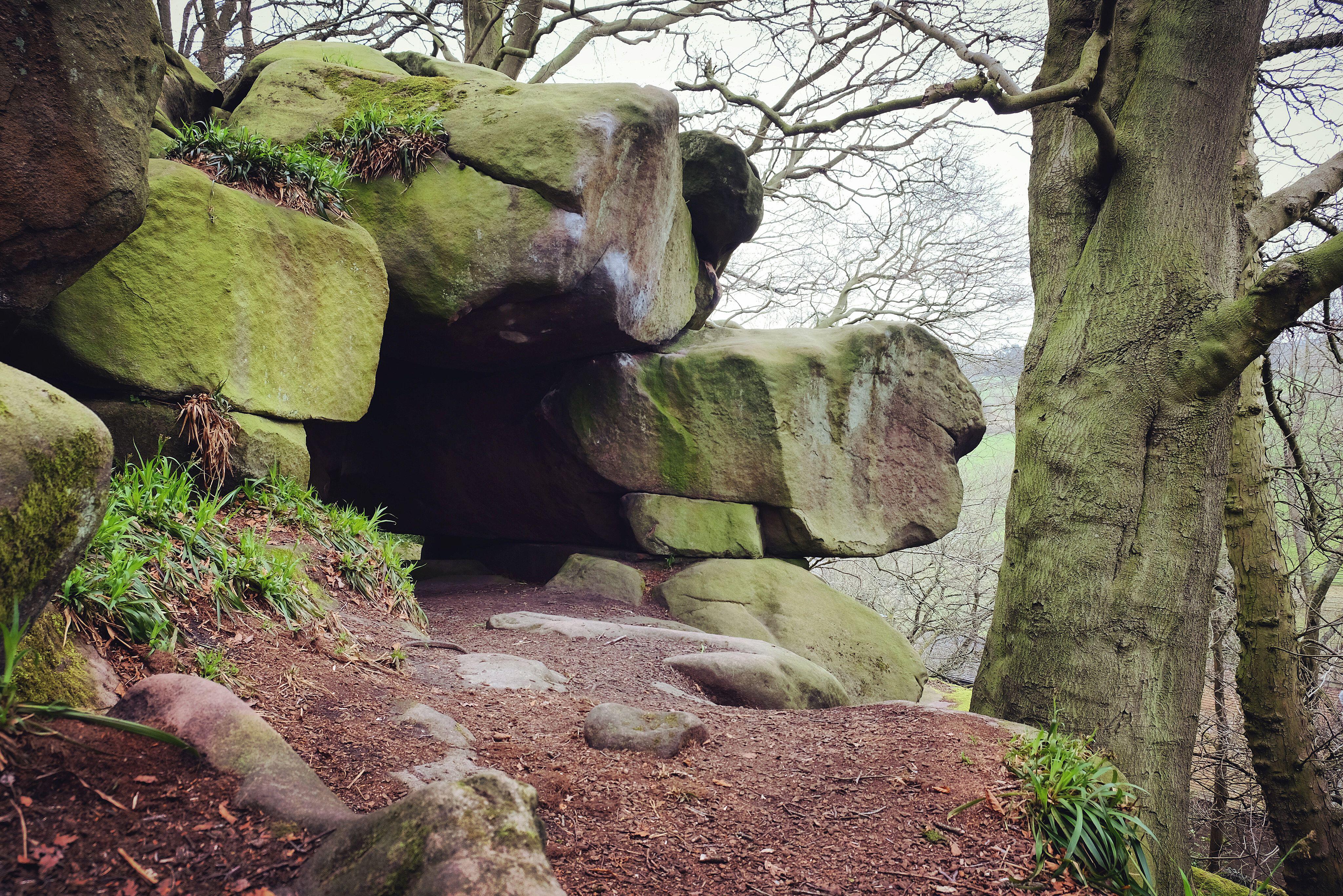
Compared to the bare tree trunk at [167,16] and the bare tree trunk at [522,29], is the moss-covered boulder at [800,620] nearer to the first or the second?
the bare tree trunk at [522,29]

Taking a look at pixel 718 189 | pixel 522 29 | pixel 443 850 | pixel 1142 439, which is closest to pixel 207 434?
pixel 443 850

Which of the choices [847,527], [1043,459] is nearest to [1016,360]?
[847,527]

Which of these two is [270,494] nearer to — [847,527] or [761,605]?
[761,605]

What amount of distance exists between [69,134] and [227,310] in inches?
70.9

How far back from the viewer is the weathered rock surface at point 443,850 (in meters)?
1.32

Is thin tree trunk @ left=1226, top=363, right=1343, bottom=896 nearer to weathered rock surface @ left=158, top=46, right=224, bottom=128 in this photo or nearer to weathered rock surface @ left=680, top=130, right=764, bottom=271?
weathered rock surface @ left=680, top=130, right=764, bottom=271

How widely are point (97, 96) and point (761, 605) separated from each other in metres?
5.95

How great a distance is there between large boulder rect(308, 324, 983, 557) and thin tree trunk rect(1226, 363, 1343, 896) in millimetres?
3081

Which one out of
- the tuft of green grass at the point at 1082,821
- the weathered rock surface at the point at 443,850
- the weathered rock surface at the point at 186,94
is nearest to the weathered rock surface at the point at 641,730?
the tuft of green grass at the point at 1082,821

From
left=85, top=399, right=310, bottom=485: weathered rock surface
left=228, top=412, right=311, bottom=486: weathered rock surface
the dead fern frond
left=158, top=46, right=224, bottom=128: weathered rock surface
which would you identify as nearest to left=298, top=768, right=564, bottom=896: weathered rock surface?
left=85, top=399, right=310, bottom=485: weathered rock surface

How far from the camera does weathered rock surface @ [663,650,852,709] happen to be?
436cm

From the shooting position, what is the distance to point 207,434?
4098 mm

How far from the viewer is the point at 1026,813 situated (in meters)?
2.41

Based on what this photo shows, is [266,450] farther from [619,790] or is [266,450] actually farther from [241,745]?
[619,790]
